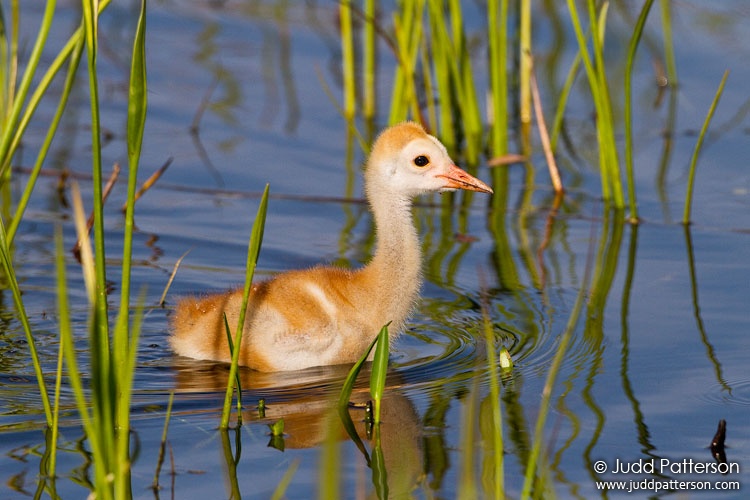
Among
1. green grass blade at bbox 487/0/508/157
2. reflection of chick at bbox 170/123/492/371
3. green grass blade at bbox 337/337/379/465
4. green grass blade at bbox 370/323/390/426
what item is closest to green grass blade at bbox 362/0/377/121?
green grass blade at bbox 487/0/508/157

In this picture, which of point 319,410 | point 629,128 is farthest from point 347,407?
point 629,128

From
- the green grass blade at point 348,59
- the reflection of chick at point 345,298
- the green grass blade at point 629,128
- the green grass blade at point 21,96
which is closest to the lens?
the green grass blade at point 21,96

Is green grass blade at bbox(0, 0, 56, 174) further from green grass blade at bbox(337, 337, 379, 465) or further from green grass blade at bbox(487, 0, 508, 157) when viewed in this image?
green grass blade at bbox(487, 0, 508, 157)

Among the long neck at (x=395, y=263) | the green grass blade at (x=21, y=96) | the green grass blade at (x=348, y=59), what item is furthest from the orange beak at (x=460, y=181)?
the green grass blade at (x=348, y=59)

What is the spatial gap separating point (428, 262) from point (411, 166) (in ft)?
3.92

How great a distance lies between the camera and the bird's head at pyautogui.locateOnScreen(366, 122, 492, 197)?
5477mm

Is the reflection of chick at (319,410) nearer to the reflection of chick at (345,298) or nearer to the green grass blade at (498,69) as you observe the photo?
the reflection of chick at (345,298)

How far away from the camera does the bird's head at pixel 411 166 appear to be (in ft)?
18.0

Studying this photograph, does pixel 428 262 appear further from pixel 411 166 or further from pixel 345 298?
pixel 345 298

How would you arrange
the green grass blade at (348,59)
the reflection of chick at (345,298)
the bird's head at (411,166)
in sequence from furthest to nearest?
1. the green grass blade at (348,59)
2. the bird's head at (411,166)
3. the reflection of chick at (345,298)

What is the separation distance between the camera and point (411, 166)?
5.49 meters

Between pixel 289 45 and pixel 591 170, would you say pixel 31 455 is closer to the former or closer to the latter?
pixel 591 170

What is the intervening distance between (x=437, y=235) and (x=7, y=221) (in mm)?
2427

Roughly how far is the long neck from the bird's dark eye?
17cm
